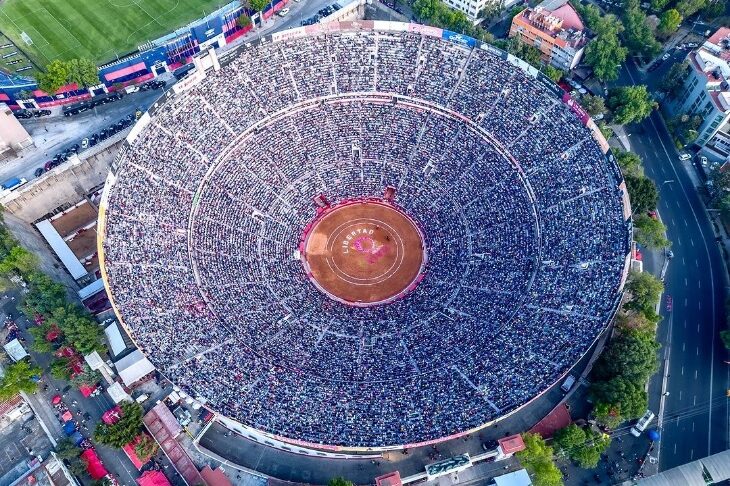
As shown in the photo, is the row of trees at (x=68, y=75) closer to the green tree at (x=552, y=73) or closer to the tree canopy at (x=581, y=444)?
the green tree at (x=552, y=73)

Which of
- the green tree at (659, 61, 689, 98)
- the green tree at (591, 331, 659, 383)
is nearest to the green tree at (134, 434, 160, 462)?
the green tree at (591, 331, 659, 383)

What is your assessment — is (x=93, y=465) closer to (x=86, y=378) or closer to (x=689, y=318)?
(x=86, y=378)

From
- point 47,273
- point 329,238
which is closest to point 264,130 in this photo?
point 329,238

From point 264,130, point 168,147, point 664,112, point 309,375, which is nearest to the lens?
point 309,375

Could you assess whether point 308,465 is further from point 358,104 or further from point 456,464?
point 358,104

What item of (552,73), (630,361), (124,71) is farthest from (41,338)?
(552,73)

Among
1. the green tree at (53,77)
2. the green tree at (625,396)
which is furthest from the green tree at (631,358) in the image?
the green tree at (53,77)

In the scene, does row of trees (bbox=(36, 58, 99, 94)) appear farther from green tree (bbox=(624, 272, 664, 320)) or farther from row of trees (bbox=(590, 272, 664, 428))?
green tree (bbox=(624, 272, 664, 320))
